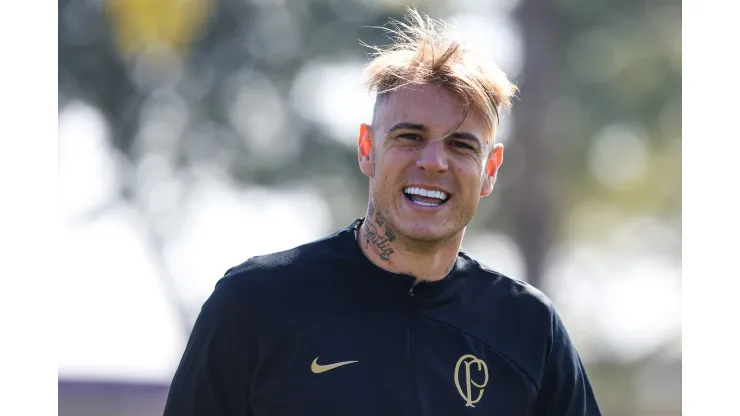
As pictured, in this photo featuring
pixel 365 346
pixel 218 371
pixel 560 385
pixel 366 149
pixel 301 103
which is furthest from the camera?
pixel 301 103

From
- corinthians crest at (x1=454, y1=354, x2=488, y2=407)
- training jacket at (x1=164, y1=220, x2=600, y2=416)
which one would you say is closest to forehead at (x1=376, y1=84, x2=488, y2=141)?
training jacket at (x1=164, y1=220, x2=600, y2=416)

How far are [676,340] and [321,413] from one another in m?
16.1

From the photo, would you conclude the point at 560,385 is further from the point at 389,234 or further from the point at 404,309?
the point at 389,234

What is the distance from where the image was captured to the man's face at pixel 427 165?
3.96 meters

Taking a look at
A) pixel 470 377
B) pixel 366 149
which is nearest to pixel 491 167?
pixel 366 149

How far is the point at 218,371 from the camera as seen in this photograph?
12.5ft

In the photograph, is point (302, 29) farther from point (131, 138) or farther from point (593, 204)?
point (593, 204)

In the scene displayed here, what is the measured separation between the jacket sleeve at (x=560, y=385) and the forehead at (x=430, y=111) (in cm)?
81

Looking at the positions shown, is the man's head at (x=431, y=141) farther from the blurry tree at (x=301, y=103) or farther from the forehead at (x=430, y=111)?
the blurry tree at (x=301, y=103)

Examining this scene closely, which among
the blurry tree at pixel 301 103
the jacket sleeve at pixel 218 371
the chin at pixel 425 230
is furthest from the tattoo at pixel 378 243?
the blurry tree at pixel 301 103

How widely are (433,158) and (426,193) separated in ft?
0.41

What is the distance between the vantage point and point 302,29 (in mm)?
18891

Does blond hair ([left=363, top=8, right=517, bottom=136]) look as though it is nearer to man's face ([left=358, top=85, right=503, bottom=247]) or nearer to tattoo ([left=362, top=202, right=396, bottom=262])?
man's face ([left=358, top=85, right=503, bottom=247])

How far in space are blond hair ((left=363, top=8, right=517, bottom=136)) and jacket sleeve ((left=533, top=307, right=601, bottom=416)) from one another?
2.73ft
